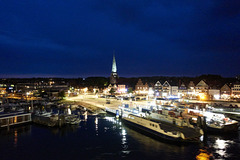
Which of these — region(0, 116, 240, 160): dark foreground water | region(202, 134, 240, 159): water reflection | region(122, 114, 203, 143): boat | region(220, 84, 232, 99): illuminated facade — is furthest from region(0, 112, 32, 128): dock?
region(220, 84, 232, 99): illuminated facade

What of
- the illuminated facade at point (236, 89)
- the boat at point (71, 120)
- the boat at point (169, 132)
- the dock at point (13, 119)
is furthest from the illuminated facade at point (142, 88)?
the dock at point (13, 119)

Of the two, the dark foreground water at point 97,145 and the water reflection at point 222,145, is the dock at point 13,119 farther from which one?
the water reflection at point 222,145

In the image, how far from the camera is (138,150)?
22219 millimetres

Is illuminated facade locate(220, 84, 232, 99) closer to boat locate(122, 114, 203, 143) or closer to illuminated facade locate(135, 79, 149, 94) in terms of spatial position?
illuminated facade locate(135, 79, 149, 94)

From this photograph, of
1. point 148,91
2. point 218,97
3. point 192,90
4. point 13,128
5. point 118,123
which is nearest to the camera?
point 13,128

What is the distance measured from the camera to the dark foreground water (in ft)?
68.5

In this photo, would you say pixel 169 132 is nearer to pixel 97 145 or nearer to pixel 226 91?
pixel 97 145

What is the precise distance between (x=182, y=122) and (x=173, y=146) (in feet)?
23.7

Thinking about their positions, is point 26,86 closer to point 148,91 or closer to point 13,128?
point 148,91

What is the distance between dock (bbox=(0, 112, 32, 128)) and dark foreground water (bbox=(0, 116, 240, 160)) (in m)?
1.70

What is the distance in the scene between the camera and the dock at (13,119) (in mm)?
31812

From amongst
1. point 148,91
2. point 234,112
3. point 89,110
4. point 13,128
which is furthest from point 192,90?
point 13,128

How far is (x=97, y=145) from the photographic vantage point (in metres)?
24.0

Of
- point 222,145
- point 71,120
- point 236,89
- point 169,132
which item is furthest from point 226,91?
point 71,120
